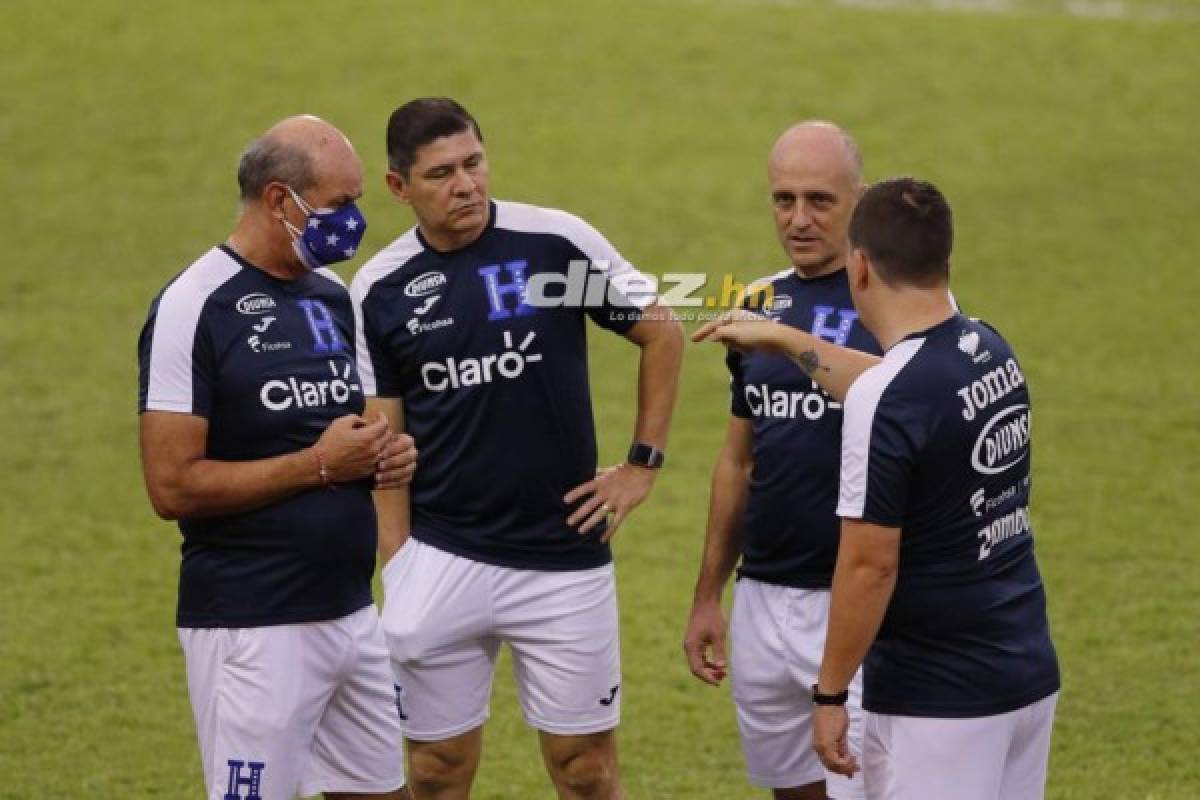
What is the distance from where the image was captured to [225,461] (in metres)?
5.73

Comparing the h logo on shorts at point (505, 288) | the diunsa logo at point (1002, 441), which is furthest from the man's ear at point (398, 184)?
the diunsa logo at point (1002, 441)

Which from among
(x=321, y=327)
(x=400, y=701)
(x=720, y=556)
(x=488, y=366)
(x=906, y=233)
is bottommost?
(x=400, y=701)

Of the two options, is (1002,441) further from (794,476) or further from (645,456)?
(645,456)

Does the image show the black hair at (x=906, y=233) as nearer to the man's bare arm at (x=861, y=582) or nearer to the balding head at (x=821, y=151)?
the man's bare arm at (x=861, y=582)

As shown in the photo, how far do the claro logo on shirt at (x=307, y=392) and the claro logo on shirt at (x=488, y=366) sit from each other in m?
0.54

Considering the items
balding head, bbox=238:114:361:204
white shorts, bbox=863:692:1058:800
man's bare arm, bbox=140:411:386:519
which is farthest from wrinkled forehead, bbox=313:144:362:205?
white shorts, bbox=863:692:1058:800

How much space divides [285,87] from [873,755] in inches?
633

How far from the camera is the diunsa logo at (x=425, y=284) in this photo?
21.2 ft

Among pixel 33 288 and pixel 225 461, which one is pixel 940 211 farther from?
pixel 33 288

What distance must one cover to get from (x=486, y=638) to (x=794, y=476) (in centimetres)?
122

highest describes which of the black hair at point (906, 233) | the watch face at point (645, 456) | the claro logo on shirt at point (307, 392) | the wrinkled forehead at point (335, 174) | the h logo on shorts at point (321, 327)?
the wrinkled forehead at point (335, 174)

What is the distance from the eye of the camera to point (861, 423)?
495 cm

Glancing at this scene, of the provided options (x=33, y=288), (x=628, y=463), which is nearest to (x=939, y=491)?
(x=628, y=463)

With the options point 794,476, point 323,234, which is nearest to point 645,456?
point 794,476
